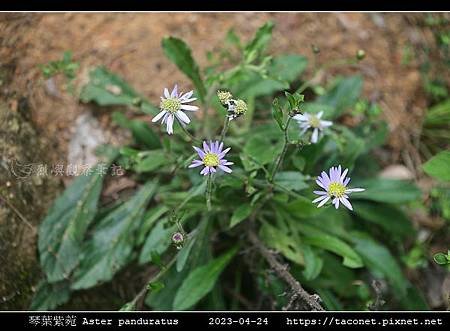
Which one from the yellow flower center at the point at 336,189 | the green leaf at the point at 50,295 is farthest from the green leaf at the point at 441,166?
the green leaf at the point at 50,295

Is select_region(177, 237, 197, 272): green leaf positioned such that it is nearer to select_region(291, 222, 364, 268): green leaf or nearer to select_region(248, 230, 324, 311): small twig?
select_region(248, 230, 324, 311): small twig

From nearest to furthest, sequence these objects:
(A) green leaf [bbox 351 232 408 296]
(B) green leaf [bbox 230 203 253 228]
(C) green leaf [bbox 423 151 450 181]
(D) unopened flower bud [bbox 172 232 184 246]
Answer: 1. (D) unopened flower bud [bbox 172 232 184 246]
2. (C) green leaf [bbox 423 151 450 181]
3. (B) green leaf [bbox 230 203 253 228]
4. (A) green leaf [bbox 351 232 408 296]

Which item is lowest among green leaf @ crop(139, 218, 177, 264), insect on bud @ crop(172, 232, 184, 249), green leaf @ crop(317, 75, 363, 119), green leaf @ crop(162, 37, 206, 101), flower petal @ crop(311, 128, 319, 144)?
insect on bud @ crop(172, 232, 184, 249)

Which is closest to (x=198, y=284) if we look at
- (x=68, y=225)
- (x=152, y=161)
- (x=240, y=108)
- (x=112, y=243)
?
(x=112, y=243)

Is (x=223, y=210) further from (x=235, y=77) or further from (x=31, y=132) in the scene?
(x=31, y=132)

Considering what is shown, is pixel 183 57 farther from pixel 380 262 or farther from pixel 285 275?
pixel 380 262

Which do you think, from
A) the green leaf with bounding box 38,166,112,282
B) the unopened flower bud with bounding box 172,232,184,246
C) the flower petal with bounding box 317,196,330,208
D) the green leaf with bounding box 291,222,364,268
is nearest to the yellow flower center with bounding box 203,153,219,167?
the unopened flower bud with bounding box 172,232,184,246
